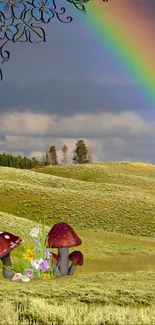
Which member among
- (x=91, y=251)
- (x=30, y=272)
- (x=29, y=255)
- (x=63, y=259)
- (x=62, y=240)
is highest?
(x=62, y=240)

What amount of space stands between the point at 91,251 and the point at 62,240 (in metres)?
12.8

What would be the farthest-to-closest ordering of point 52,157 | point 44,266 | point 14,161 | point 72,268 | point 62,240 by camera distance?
point 52,157 < point 14,161 < point 72,268 < point 44,266 < point 62,240

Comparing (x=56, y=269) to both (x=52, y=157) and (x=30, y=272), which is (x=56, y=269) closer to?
(x=30, y=272)

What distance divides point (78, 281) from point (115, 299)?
2882mm

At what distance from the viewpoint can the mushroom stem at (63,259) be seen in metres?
18.7

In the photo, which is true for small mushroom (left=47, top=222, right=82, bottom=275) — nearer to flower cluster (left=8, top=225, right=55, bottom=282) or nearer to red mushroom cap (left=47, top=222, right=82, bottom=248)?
red mushroom cap (left=47, top=222, right=82, bottom=248)

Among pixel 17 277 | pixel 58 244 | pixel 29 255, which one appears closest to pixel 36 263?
pixel 29 255

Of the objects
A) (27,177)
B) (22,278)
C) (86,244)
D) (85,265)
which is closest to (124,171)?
(27,177)

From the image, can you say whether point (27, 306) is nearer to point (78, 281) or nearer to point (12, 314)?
point (12, 314)

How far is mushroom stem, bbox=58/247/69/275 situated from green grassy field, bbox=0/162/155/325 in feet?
0.79

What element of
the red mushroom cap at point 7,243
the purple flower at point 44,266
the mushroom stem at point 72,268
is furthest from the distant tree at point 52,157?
the red mushroom cap at point 7,243

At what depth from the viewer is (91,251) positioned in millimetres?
31047

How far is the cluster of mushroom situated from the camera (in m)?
18.4

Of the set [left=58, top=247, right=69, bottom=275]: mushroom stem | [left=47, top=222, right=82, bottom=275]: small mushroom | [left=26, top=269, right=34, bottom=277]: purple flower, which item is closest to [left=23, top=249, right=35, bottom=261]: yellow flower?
[left=26, top=269, right=34, bottom=277]: purple flower
